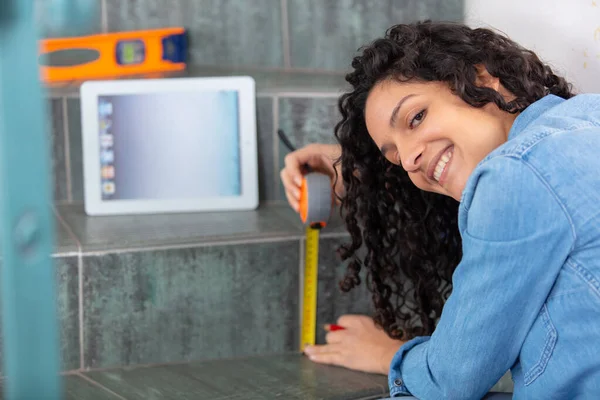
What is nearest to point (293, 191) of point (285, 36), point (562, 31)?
point (562, 31)

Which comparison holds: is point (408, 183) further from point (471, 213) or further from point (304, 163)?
point (471, 213)

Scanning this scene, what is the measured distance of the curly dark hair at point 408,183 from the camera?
55.5 inches

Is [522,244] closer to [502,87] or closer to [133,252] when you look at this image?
[502,87]

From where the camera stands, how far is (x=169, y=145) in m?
2.10

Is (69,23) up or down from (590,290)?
up

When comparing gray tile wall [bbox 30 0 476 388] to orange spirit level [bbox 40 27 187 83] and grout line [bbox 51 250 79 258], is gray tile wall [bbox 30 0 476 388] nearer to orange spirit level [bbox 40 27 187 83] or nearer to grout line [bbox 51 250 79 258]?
grout line [bbox 51 250 79 258]

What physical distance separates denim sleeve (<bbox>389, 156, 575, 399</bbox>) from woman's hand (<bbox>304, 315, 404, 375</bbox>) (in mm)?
485

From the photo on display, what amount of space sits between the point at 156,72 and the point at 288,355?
3.51ft

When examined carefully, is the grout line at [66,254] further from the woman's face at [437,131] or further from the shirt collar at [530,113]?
the shirt collar at [530,113]

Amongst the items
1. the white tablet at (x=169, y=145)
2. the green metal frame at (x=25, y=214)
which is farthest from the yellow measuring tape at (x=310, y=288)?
the green metal frame at (x=25, y=214)

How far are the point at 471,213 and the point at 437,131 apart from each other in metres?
0.22

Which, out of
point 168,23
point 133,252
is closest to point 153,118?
point 133,252

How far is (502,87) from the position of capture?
140 centimetres

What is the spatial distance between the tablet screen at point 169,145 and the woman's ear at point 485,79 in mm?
850
